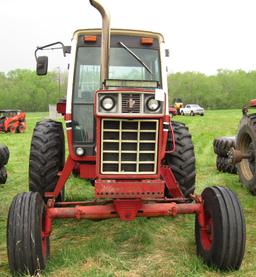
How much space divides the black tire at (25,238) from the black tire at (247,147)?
4.07m

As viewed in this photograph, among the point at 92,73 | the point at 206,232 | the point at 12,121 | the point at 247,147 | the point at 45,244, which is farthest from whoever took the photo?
the point at 12,121

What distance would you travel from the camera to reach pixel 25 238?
3945mm

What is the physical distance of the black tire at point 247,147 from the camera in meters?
7.33

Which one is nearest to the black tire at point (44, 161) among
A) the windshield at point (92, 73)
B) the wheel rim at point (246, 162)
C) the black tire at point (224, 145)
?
the windshield at point (92, 73)

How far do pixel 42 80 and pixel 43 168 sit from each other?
74848 mm

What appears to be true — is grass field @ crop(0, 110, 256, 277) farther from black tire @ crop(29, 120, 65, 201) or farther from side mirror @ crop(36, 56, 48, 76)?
side mirror @ crop(36, 56, 48, 76)

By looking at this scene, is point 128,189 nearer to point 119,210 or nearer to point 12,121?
point 119,210

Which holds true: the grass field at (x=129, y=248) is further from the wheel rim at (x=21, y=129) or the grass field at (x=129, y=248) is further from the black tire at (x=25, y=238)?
the wheel rim at (x=21, y=129)

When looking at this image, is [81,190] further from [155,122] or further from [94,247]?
[155,122]

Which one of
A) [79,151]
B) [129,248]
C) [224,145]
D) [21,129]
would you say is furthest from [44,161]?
[21,129]

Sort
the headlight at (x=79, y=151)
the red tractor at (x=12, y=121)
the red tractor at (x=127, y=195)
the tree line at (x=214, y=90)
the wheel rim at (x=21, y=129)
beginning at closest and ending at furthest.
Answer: the red tractor at (x=127, y=195)
the headlight at (x=79, y=151)
the red tractor at (x=12, y=121)
the wheel rim at (x=21, y=129)
the tree line at (x=214, y=90)

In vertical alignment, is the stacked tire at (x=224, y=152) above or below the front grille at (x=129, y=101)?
below

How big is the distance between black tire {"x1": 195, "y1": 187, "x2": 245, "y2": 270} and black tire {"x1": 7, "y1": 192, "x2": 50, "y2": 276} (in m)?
1.53

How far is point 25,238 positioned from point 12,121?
72.0 feet
